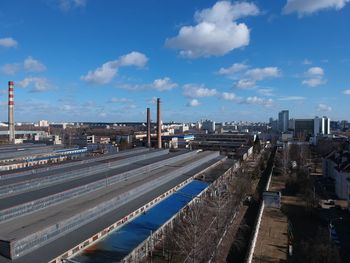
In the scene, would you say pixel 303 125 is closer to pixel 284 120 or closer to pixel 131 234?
pixel 284 120

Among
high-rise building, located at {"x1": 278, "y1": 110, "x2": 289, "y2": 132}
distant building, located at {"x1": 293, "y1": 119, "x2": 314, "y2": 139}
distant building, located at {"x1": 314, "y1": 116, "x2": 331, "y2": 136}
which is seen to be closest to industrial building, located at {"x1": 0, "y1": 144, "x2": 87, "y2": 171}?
distant building, located at {"x1": 314, "y1": 116, "x2": 331, "y2": 136}

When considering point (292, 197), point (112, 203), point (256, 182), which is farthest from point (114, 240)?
point (256, 182)

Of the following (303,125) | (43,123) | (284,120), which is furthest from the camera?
(43,123)

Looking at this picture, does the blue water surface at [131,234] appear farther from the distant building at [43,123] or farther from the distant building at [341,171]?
Answer: the distant building at [43,123]

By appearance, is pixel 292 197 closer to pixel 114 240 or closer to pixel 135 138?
pixel 114 240

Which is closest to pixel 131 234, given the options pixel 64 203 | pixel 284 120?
pixel 64 203

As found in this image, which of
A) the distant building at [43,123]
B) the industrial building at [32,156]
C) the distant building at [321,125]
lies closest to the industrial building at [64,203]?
the industrial building at [32,156]
